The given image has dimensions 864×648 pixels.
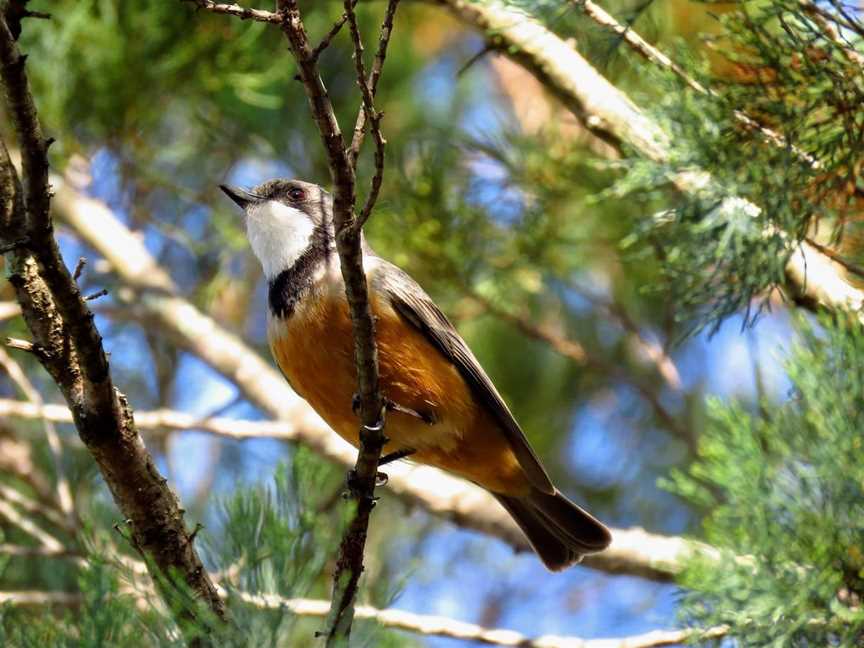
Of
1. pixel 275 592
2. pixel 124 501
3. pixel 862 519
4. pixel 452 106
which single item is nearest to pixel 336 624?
pixel 275 592

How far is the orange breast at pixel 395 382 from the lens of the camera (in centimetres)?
391

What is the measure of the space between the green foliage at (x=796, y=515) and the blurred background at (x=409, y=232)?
1.70 metres

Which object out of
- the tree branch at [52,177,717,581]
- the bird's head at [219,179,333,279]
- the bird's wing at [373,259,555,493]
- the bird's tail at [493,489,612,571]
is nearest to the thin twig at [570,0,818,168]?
the bird's wing at [373,259,555,493]

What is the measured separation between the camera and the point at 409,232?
5.88m

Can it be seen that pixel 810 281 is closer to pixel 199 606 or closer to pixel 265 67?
pixel 199 606

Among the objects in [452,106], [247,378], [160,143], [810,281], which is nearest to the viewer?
[810,281]

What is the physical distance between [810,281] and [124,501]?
2.38 metres

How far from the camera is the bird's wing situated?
4.19m

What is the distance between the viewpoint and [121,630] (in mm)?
2701

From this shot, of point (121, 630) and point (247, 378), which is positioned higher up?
point (247, 378)

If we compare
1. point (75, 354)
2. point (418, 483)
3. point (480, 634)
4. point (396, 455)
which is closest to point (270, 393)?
point (418, 483)

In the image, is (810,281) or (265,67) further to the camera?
(265,67)

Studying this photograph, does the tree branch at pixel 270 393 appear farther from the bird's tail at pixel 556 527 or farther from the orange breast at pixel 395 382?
the orange breast at pixel 395 382

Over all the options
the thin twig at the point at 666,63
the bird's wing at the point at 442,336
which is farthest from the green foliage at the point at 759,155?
the bird's wing at the point at 442,336
